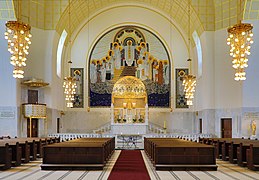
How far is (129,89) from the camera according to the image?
32.1m

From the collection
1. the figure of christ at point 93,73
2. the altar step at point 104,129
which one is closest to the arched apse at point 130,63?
the figure of christ at point 93,73

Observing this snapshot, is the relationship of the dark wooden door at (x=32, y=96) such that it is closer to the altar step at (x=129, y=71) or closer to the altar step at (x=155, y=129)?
the altar step at (x=129, y=71)

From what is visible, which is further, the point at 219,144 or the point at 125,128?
the point at 125,128

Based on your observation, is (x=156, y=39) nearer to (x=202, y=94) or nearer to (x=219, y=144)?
(x=202, y=94)

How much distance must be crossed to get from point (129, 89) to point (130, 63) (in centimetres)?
256

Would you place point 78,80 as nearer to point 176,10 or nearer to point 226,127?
point 176,10

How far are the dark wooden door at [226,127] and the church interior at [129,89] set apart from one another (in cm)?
7

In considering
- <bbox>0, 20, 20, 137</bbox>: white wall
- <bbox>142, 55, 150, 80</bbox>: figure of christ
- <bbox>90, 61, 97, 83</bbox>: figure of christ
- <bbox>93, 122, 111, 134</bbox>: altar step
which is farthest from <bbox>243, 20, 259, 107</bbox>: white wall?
<bbox>0, 20, 20, 137</bbox>: white wall

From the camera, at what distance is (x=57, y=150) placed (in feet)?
44.9

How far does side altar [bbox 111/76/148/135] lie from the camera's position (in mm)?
31266

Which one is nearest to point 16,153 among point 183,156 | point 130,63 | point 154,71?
point 183,156

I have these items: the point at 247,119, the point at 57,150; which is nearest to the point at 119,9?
the point at 247,119

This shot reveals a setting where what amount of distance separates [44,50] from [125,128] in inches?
324

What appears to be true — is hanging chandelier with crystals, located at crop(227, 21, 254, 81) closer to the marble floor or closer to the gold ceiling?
the marble floor
